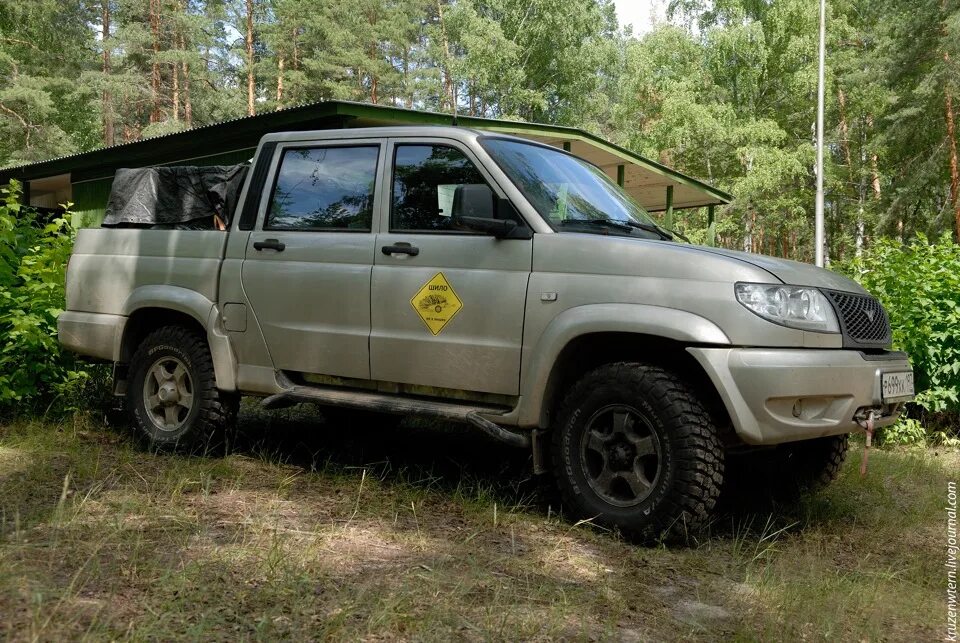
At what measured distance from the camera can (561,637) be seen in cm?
306

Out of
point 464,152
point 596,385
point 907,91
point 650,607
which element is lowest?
point 650,607

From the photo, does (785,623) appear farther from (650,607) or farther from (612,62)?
(612,62)

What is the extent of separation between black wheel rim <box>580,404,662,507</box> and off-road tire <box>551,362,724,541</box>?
0.05 ft

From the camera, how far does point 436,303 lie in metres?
4.74

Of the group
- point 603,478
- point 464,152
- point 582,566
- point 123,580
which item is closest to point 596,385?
point 603,478

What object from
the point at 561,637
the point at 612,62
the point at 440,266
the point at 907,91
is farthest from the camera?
the point at 612,62

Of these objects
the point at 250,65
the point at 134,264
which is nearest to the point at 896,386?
the point at 134,264

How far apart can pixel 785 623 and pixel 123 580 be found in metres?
2.51

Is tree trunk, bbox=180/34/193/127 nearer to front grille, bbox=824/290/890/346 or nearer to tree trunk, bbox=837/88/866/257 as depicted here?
tree trunk, bbox=837/88/866/257

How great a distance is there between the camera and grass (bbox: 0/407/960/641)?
307 centimetres

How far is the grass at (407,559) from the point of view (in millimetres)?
3074

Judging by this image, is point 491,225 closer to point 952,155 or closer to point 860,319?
point 860,319

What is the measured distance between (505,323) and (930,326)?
466cm

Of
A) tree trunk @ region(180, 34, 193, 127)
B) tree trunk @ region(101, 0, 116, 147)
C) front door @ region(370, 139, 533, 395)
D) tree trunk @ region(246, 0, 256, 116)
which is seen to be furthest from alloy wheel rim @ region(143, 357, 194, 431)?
tree trunk @ region(180, 34, 193, 127)
